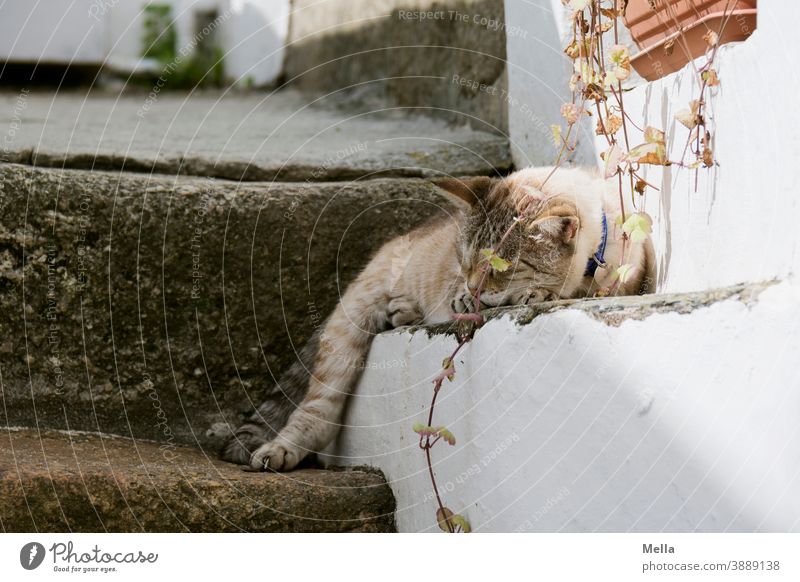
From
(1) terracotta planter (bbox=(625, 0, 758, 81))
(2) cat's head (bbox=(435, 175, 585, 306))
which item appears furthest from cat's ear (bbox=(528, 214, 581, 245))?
(1) terracotta planter (bbox=(625, 0, 758, 81))

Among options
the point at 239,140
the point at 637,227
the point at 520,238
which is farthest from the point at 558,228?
the point at 239,140

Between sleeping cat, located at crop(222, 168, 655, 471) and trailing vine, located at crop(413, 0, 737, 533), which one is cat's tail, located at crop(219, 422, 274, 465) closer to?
sleeping cat, located at crop(222, 168, 655, 471)

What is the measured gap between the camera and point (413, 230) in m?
3.32

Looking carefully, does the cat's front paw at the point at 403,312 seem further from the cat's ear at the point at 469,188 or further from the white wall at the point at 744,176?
the white wall at the point at 744,176

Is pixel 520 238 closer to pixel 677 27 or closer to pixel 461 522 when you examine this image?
pixel 677 27

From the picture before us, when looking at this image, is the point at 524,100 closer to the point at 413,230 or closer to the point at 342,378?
the point at 413,230

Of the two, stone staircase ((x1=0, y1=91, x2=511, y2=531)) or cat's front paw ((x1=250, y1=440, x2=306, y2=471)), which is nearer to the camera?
stone staircase ((x1=0, y1=91, x2=511, y2=531))

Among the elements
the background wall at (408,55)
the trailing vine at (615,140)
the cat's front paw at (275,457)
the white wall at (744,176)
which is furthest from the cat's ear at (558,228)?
the background wall at (408,55)

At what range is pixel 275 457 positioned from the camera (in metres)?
2.67

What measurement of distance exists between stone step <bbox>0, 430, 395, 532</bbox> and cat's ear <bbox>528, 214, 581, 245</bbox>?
2.96 feet

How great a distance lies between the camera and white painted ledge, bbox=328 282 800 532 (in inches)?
56.5

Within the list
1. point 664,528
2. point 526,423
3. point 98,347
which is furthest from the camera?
point 98,347

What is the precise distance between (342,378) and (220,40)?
357 cm

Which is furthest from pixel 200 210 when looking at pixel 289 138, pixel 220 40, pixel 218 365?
pixel 220 40
